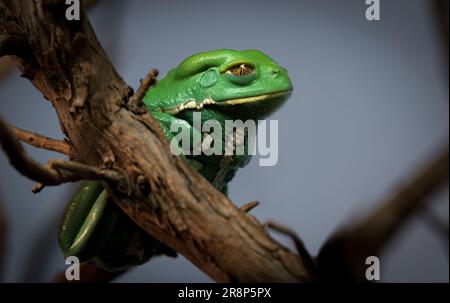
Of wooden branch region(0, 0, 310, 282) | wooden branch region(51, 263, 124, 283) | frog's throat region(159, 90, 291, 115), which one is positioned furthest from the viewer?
wooden branch region(51, 263, 124, 283)

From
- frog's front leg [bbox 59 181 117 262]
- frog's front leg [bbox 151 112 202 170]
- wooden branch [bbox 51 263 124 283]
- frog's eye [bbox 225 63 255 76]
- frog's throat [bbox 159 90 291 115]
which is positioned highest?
frog's eye [bbox 225 63 255 76]

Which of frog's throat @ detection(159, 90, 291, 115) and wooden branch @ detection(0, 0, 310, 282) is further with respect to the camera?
frog's throat @ detection(159, 90, 291, 115)

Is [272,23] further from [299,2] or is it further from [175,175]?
[175,175]

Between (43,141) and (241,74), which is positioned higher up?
(241,74)

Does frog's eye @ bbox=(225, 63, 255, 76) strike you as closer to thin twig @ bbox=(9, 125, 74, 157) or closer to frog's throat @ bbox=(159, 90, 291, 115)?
frog's throat @ bbox=(159, 90, 291, 115)

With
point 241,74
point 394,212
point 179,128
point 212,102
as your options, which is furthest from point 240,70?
point 394,212

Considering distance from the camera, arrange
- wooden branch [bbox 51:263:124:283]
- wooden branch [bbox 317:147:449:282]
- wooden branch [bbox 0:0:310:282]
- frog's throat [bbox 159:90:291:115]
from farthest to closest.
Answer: wooden branch [bbox 51:263:124:283], frog's throat [bbox 159:90:291:115], wooden branch [bbox 0:0:310:282], wooden branch [bbox 317:147:449:282]

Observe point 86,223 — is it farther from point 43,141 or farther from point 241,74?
point 241,74

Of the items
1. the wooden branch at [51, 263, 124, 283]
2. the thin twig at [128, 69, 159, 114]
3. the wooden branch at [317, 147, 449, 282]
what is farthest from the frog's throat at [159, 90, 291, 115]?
the wooden branch at [317, 147, 449, 282]
